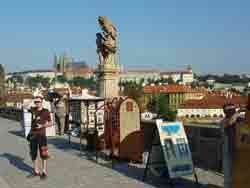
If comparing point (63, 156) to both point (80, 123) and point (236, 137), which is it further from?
point (236, 137)

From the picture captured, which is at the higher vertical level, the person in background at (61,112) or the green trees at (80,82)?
the person in background at (61,112)

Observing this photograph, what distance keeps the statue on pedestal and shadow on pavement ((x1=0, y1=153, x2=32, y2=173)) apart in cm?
489

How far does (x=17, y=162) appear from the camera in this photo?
1062cm

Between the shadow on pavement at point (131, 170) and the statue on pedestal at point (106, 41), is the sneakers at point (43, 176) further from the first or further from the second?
the statue on pedestal at point (106, 41)

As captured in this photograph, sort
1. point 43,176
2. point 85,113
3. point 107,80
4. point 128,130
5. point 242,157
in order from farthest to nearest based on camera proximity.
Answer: point 107,80 < point 85,113 < point 128,130 < point 43,176 < point 242,157

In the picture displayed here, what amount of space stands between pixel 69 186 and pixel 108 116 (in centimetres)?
284

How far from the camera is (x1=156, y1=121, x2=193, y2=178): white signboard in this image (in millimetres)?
7527

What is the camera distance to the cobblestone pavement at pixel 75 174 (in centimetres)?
789

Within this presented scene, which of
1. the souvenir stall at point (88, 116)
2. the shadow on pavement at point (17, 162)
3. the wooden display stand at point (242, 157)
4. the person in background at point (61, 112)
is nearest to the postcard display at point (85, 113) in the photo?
the souvenir stall at point (88, 116)

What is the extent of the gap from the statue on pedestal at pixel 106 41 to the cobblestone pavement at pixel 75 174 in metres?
3.97

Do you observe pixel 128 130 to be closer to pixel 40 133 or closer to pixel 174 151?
pixel 40 133

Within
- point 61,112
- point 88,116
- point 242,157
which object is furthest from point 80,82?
point 242,157

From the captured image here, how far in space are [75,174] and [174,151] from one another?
214 centimetres

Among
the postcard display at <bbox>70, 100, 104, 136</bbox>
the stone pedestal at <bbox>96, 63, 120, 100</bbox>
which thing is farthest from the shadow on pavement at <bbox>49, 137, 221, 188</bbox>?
the stone pedestal at <bbox>96, 63, 120, 100</bbox>
